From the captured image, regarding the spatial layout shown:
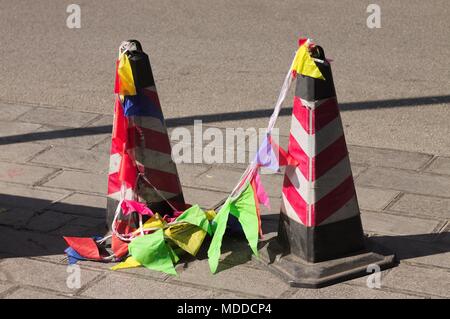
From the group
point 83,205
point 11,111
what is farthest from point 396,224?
point 11,111

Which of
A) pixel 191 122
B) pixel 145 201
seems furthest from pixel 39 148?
pixel 145 201

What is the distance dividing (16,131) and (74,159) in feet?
2.64

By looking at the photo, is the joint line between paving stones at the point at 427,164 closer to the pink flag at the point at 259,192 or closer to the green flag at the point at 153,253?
the pink flag at the point at 259,192

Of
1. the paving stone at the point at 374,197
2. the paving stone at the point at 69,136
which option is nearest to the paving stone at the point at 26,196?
the paving stone at the point at 69,136

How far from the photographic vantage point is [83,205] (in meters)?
6.52

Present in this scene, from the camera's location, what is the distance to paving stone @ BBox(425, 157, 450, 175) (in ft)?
22.8

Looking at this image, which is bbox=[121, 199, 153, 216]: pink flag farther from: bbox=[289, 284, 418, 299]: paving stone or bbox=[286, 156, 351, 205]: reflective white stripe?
bbox=[289, 284, 418, 299]: paving stone

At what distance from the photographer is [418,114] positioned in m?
8.07

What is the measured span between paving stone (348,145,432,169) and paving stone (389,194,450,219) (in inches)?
22.2

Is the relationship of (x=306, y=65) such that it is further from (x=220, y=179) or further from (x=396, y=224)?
(x=220, y=179)

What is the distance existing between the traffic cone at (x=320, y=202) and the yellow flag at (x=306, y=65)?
0.13ft

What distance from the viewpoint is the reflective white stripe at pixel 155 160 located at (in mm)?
5992

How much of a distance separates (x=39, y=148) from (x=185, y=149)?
1116mm
